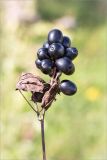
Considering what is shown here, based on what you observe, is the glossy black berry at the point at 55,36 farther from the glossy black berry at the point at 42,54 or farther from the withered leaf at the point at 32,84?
the withered leaf at the point at 32,84

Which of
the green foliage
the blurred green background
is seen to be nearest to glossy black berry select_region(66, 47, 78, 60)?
the blurred green background

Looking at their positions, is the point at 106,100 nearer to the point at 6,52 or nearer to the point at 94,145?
the point at 94,145

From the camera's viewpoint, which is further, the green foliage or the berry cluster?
the green foliage

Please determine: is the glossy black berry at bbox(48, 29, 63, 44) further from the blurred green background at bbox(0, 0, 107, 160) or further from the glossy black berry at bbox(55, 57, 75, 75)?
the blurred green background at bbox(0, 0, 107, 160)

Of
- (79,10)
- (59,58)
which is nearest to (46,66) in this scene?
(59,58)

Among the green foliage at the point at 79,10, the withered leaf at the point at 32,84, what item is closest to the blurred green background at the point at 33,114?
the withered leaf at the point at 32,84

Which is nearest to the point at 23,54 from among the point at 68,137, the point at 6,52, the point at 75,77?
the point at 6,52

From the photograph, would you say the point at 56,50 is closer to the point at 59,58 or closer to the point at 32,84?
the point at 59,58
